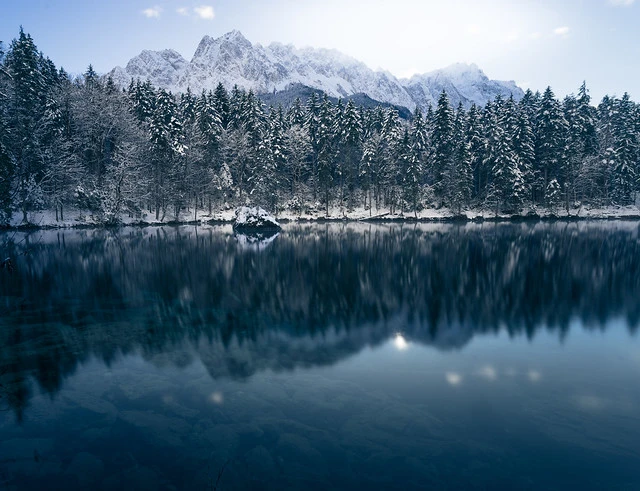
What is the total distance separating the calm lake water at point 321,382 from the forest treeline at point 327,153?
1724 inches

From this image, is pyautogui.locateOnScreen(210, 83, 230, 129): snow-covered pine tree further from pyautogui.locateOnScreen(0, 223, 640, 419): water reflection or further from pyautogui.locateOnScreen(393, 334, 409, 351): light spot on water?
pyautogui.locateOnScreen(393, 334, 409, 351): light spot on water

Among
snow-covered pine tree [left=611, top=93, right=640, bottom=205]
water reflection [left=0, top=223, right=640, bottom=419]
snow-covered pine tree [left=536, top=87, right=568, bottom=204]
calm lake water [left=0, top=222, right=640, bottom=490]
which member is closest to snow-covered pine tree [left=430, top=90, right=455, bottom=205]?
snow-covered pine tree [left=536, top=87, right=568, bottom=204]

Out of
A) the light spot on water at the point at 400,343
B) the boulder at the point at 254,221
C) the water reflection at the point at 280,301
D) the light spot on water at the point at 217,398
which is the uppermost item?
the boulder at the point at 254,221

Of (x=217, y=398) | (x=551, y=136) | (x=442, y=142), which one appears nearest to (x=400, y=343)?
(x=217, y=398)

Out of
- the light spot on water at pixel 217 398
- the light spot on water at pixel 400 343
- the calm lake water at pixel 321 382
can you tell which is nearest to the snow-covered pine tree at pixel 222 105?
the calm lake water at pixel 321 382

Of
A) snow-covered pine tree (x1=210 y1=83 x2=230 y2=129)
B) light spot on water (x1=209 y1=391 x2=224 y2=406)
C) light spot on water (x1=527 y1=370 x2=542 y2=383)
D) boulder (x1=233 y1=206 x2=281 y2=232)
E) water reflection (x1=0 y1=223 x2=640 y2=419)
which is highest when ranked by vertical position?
snow-covered pine tree (x1=210 y1=83 x2=230 y2=129)

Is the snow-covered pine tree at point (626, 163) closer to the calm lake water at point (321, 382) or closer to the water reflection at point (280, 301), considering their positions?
the water reflection at point (280, 301)

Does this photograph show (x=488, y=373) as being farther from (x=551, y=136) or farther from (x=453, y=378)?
(x=551, y=136)

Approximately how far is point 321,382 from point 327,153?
6449cm

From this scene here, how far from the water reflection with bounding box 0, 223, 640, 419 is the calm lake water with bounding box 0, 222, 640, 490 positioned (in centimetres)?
13

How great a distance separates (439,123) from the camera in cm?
7269

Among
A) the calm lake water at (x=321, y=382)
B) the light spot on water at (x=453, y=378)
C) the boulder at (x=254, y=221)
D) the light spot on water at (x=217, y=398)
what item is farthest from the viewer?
the boulder at (x=254, y=221)

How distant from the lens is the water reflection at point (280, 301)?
13.8 metres

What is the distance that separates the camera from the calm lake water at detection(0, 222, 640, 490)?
7.83 metres
